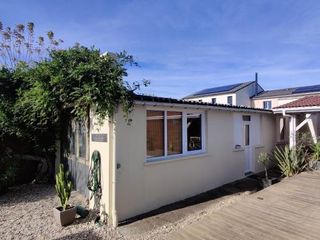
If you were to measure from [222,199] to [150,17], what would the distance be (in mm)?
7953

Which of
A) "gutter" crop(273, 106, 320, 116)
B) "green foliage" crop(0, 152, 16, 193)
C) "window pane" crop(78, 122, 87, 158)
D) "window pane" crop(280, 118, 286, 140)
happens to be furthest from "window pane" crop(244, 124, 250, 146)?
"green foliage" crop(0, 152, 16, 193)

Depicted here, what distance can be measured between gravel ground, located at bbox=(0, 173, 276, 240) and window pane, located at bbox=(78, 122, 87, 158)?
4.91 feet

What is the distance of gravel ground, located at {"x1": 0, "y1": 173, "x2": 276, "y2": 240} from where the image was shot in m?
5.69

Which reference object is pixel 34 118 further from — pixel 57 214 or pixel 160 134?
pixel 160 134

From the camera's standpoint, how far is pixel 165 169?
7.60 metres

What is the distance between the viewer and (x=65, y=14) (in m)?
10.2

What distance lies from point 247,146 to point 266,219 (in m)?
6.33

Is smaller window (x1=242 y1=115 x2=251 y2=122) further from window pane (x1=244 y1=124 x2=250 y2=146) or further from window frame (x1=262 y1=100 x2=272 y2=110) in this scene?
window frame (x1=262 y1=100 x2=272 y2=110)

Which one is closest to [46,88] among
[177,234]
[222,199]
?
[177,234]

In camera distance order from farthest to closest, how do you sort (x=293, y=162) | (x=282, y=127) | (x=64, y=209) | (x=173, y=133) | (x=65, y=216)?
(x=282, y=127)
(x=293, y=162)
(x=173, y=133)
(x=64, y=209)
(x=65, y=216)

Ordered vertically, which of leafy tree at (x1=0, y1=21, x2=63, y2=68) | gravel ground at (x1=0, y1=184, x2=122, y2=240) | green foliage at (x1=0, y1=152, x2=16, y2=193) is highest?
leafy tree at (x1=0, y1=21, x2=63, y2=68)

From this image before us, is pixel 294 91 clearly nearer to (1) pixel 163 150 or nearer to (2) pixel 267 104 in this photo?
(2) pixel 267 104

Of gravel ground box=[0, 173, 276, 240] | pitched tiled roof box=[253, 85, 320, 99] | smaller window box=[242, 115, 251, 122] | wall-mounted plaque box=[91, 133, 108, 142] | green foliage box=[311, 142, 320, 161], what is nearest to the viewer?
gravel ground box=[0, 173, 276, 240]

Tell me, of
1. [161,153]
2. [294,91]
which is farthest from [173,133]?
[294,91]
